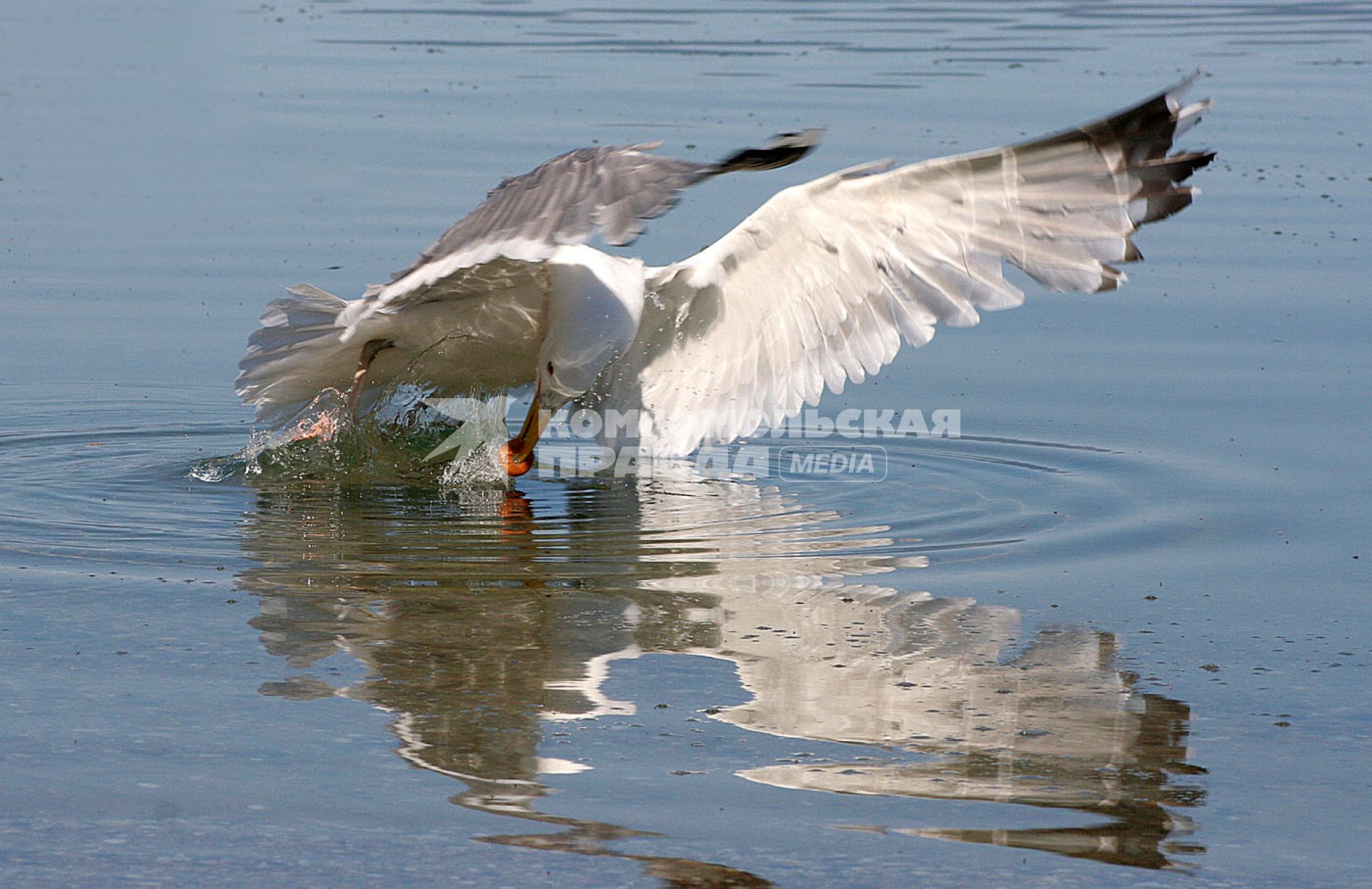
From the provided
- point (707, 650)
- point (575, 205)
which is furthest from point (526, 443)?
point (707, 650)

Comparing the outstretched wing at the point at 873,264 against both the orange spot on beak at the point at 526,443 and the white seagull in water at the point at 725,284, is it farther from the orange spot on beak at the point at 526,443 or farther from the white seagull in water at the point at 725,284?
the orange spot on beak at the point at 526,443

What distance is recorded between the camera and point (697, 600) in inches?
219

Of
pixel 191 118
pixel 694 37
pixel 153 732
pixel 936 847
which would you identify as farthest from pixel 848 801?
pixel 694 37

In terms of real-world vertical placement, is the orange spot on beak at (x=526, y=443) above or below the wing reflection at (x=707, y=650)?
above

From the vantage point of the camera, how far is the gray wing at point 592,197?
5.16m

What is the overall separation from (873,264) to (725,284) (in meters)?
0.60

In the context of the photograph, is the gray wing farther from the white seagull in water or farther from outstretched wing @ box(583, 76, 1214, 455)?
outstretched wing @ box(583, 76, 1214, 455)

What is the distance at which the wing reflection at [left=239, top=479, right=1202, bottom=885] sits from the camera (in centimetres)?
405

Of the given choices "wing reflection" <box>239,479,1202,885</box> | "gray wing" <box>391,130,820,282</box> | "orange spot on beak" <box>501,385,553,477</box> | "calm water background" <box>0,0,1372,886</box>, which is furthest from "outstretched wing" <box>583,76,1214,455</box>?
"gray wing" <box>391,130,820,282</box>

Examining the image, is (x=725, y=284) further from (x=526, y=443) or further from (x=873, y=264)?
(x=526, y=443)

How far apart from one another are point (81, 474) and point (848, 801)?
4.09 metres


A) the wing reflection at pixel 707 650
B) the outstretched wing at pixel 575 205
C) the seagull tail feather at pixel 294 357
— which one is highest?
the outstretched wing at pixel 575 205

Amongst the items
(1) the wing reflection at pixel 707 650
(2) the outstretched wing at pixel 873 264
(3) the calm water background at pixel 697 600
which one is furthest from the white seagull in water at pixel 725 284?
(1) the wing reflection at pixel 707 650

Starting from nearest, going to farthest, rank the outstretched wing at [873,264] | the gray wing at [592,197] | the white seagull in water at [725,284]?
the gray wing at [592,197]
the white seagull in water at [725,284]
the outstretched wing at [873,264]
